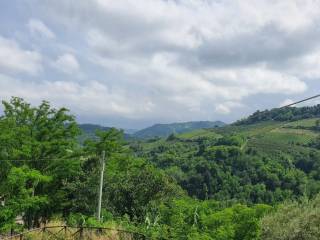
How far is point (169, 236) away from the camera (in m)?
24.5

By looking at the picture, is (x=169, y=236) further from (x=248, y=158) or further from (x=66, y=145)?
(x=248, y=158)

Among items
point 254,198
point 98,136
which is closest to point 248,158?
point 254,198

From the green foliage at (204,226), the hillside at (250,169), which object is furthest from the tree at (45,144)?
the hillside at (250,169)

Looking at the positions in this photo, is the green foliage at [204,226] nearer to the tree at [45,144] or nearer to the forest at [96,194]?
the forest at [96,194]

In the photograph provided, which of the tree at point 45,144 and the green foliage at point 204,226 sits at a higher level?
the tree at point 45,144

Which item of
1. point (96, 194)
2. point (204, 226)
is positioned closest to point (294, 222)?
point (204, 226)

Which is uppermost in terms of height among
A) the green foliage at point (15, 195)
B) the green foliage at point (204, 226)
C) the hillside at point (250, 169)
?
the green foliage at point (15, 195)

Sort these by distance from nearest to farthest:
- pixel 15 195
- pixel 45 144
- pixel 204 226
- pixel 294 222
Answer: pixel 294 222
pixel 204 226
pixel 15 195
pixel 45 144

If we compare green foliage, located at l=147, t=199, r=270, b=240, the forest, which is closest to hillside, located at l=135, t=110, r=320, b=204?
the forest

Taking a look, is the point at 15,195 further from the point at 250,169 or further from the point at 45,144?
the point at 250,169

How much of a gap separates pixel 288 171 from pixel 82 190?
10970 cm

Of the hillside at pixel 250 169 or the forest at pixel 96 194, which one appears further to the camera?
the hillside at pixel 250 169

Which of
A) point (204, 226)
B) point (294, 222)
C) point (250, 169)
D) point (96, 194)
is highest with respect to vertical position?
point (294, 222)

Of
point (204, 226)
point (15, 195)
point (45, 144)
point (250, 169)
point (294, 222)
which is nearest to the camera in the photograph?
point (294, 222)
